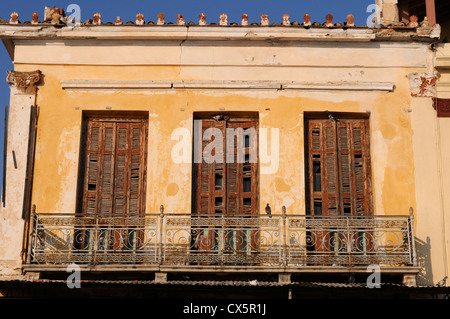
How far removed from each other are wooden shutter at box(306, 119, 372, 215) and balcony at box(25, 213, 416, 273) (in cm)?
41

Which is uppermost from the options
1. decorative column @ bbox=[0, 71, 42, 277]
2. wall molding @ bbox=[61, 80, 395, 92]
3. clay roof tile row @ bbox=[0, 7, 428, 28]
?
clay roof tile row @ bbox=[0, 7, 428, 28]

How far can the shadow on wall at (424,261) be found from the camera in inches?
583

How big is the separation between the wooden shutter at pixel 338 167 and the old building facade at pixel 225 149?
2cm

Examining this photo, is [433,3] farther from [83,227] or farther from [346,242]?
[83,227]

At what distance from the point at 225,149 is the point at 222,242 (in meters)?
1.86

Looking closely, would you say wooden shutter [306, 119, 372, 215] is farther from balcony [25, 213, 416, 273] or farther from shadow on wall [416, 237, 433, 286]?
shadow on wall [416, 237, 433, 286]

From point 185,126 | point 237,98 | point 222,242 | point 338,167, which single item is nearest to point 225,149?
point 185,126

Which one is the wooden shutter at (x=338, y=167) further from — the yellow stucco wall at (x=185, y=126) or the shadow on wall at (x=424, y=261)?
the shadow on wall at (x=424, y=261)

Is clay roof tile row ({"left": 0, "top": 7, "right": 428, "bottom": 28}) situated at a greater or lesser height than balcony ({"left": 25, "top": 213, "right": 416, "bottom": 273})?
greater

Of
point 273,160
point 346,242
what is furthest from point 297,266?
point 273,160

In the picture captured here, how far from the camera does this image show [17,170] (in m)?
15.4

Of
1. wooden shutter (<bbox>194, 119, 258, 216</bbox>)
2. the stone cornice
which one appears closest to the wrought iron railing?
wooden shutter (<bbox>194, 119, 258, 216</bbox>)

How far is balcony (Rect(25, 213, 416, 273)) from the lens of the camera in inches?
571
